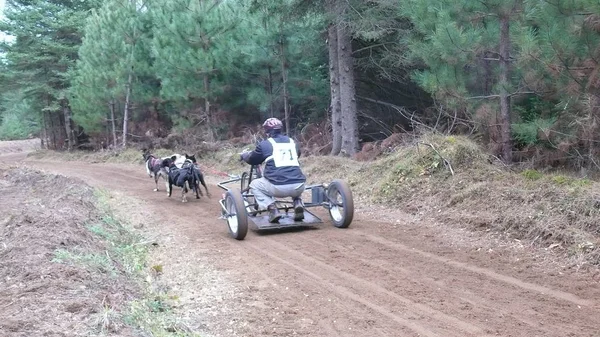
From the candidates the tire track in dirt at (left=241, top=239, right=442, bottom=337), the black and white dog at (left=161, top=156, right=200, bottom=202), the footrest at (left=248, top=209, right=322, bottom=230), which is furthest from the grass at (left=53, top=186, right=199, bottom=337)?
the black and white dog at (left=161, top=156, right=200, bottom=202)

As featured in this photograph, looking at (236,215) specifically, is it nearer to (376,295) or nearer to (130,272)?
(130,272)

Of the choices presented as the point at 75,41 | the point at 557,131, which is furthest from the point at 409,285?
the point at 75,41

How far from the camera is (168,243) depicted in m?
8.73

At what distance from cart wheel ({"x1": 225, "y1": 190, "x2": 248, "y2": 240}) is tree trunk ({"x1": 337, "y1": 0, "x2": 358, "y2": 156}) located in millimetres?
7919

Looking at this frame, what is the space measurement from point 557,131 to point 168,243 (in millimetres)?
7122

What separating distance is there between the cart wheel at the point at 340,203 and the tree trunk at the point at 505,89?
145 inches

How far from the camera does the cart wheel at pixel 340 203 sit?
8812mm

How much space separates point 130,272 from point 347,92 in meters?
10.7

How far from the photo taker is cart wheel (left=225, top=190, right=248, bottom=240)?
334 inches

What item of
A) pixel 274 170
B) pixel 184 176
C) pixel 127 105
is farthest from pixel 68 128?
pixel 274 170

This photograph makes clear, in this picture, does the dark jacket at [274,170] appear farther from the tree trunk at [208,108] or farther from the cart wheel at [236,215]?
the tree trunk at [208,108]

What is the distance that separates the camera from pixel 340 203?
927 centimetres

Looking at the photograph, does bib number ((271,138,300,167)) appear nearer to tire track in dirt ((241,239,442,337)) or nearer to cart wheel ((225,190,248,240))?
cart wheel ((225,190,248,240))

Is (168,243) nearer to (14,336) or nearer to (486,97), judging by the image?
(14,336)
